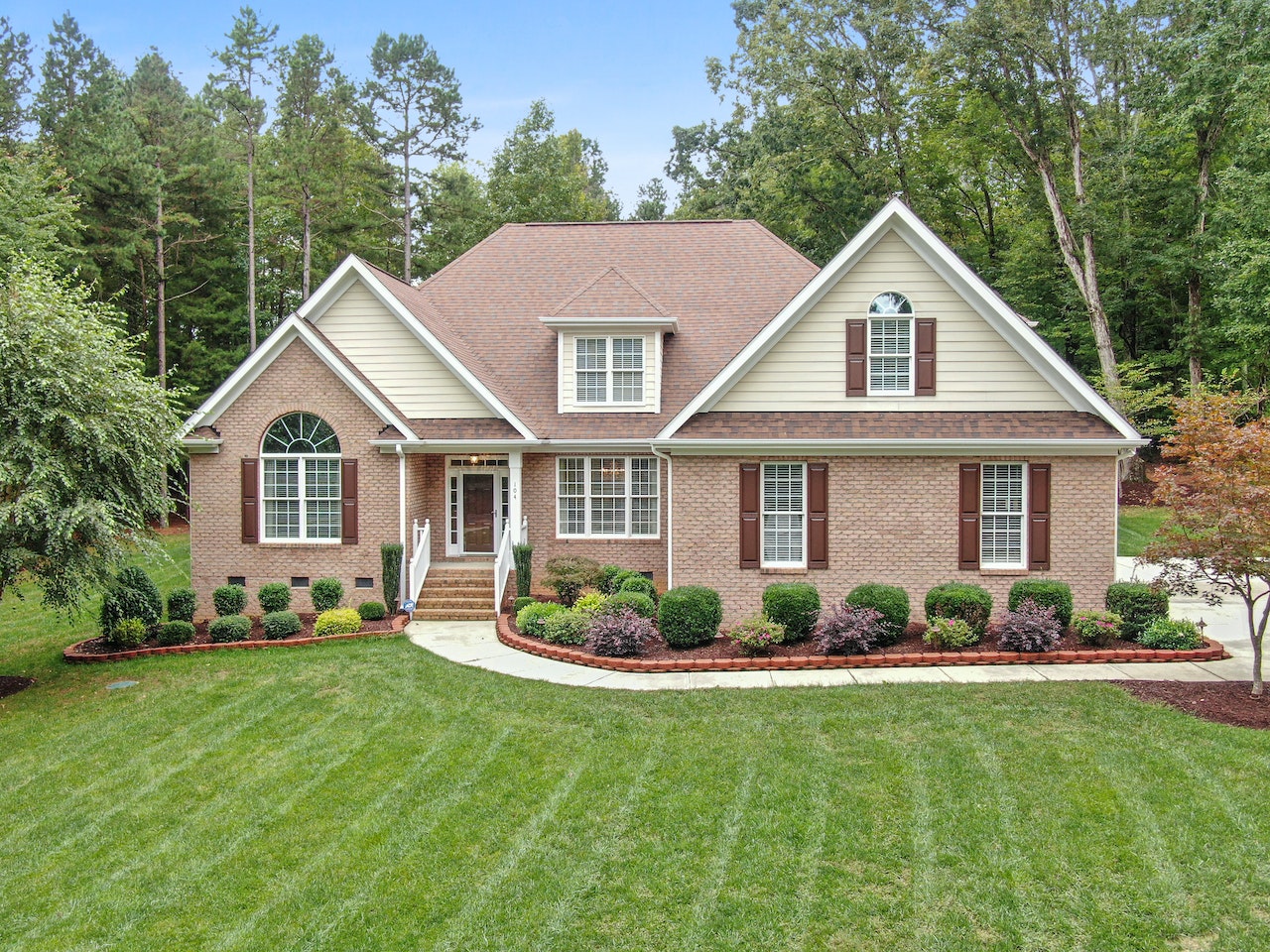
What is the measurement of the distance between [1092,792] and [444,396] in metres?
13.0

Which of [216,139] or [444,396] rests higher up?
[216,139]

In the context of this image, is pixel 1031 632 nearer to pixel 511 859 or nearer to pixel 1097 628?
pixel 1097 628

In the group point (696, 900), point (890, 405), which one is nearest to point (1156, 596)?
point (890, 405)

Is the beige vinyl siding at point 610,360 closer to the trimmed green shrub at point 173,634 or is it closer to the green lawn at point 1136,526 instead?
the trimmed green shrub at point 173,634

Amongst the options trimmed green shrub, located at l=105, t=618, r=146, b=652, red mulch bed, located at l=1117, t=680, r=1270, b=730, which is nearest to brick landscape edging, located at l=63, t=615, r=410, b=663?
trimmed green shrub, located at l=105, t=618, r=146, b=652

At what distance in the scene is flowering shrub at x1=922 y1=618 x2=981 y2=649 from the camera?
11469 mm

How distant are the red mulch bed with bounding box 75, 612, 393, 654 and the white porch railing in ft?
2.46

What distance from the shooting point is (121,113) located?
31.4 m

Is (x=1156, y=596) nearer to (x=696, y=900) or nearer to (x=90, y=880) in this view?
(x=696, y=900)

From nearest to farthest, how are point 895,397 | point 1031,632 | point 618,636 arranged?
point 1031,632
point 618,636
point 895,397

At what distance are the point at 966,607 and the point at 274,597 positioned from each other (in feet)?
39.3

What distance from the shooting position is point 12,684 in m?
11.9

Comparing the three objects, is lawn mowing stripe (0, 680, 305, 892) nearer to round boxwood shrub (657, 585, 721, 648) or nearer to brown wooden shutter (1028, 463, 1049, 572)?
round boxwood shrub (657, 585, 721, 648)

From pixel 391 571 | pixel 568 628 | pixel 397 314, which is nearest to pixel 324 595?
pixel 391 571
